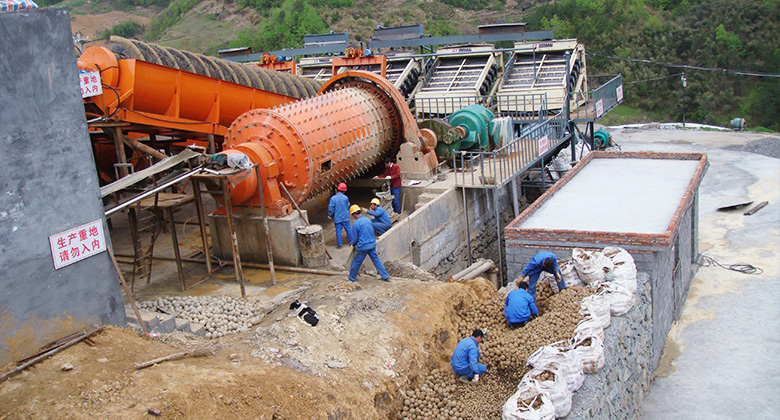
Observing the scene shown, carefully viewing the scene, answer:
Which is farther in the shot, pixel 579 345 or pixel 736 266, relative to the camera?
pixel 736 266

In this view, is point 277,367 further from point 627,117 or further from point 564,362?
point 627,117

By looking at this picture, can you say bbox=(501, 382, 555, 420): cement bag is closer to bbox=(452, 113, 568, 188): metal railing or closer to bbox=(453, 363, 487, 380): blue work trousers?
bbox=(453, 363, 487, 380): blue work trousers

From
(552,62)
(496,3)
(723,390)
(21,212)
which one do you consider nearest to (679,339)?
(723,390)

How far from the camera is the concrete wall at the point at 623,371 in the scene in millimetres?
7051

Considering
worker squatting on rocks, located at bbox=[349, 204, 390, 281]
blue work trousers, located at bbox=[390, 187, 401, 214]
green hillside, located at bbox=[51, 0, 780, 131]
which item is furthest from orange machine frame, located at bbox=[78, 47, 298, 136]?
green hillside, located at bbox=[51, 0, 780, 131]

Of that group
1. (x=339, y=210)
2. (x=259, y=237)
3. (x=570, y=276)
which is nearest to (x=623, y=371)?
(x=570, y=276)

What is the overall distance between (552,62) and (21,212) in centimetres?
1922

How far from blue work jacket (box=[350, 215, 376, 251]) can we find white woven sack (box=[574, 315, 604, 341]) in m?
3.41

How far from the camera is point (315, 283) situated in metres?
10.3

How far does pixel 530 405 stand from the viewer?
645 centimetres

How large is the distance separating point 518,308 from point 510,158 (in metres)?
8.60

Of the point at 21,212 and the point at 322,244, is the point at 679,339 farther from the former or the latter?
the point at 21,212

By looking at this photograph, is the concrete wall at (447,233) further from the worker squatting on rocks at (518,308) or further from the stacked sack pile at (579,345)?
the stacked sack pile at (579,345)

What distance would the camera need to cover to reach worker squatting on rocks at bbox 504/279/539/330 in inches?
346
